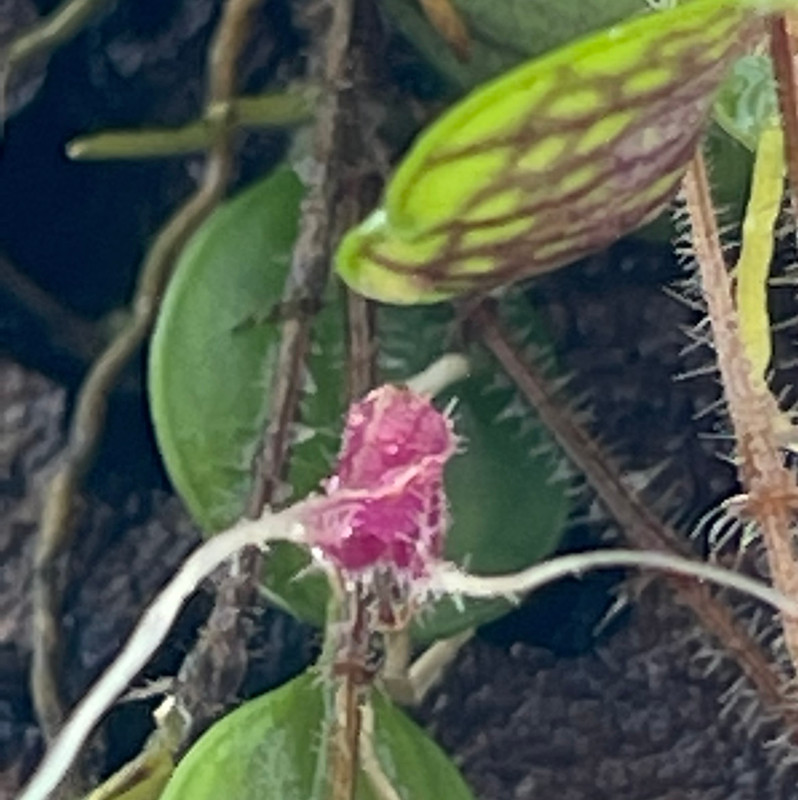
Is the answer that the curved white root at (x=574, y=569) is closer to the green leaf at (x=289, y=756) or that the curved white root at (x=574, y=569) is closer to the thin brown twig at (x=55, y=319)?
the green leaf at (x=289, y=756)

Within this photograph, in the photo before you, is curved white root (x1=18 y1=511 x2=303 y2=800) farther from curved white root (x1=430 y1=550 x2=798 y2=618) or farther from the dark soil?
the dark soil

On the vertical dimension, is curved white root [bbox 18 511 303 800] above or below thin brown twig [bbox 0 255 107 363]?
below

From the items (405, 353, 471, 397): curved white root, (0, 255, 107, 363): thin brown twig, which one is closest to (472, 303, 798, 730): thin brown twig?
(405, 353, 471, 397): curved white root

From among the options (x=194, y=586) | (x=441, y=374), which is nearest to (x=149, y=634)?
(x=194, y=586)


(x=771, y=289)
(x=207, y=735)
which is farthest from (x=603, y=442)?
(x=207, y=735)

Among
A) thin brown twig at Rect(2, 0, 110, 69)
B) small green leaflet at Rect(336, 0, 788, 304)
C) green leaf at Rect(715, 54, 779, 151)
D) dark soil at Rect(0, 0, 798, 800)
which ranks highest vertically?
thin brown twig at Rect(2, 0, 110, 69)

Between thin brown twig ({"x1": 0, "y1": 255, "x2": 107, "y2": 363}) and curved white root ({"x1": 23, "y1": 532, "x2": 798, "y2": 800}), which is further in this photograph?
thin brown twig ({"x1": 0, "y1": 255, "x2": 107, "y2": 363})
